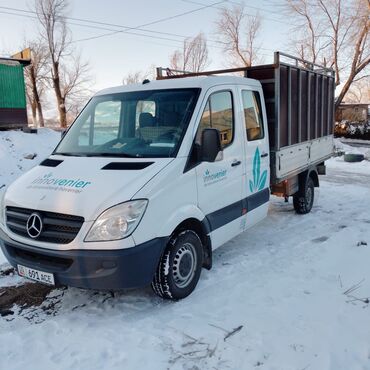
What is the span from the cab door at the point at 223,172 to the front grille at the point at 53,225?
1.33 m

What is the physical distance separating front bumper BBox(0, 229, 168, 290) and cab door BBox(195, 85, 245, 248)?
0.89m

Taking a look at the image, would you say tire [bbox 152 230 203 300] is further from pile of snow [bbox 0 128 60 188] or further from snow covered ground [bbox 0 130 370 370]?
pile of snow [bbox 0 128 60 188]

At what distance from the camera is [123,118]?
467 cm

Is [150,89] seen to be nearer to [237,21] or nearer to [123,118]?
[123,118]

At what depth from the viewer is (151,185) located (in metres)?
3.45

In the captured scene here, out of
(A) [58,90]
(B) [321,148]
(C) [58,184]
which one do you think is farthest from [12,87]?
(C) [58,184]

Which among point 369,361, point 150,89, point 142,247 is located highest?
point 150,89

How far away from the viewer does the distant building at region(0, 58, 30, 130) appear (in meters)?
19.0

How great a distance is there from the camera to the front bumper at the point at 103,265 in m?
3.29

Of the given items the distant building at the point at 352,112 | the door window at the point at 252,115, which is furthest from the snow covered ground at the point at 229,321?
the distant building at the point at 352,112

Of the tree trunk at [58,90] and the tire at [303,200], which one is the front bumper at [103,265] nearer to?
the tire at [303,200]

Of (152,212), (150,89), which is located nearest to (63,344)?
(152,212)

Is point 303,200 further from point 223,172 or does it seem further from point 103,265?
point 103,265

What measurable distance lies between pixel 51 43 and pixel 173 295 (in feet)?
106
